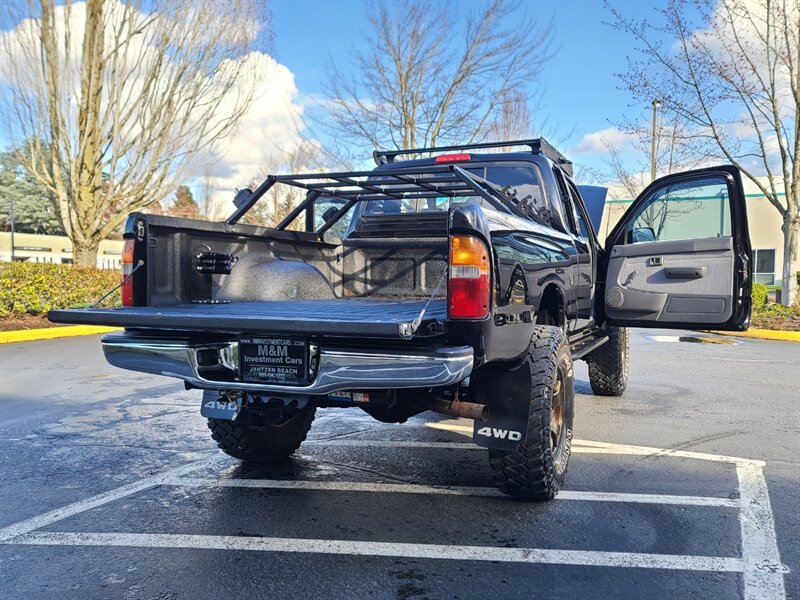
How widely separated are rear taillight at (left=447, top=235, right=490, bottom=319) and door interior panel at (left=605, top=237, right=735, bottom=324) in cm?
274

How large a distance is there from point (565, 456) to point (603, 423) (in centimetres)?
192

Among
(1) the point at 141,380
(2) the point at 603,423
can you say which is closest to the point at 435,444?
(2) the point at 603,423

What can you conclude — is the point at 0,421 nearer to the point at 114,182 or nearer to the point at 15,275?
the point at 15,275

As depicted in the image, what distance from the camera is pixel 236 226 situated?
455cm

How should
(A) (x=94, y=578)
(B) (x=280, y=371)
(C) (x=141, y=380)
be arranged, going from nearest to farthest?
(A) (x=94, y=578) → (B) (x=280, y=371) → (C) (x=141, y=380)

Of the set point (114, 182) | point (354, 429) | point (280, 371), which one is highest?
point (114, 182)

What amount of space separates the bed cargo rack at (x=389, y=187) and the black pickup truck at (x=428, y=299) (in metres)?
0.02

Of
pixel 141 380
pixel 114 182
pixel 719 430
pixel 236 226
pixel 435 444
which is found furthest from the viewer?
pixel 114 182

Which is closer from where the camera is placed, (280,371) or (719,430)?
(280,371)

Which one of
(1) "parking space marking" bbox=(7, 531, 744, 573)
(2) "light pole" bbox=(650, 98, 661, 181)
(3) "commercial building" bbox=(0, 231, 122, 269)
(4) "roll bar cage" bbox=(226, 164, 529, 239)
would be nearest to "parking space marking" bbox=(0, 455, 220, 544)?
(1) "parking space marking" bbox=(7, 531, 744, 573)

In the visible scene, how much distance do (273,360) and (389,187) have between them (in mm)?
2769

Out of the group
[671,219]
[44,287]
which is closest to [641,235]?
[671,219]

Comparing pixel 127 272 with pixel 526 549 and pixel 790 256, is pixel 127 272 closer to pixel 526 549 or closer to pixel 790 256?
pixel 526 549

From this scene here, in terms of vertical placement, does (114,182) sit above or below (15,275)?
above
